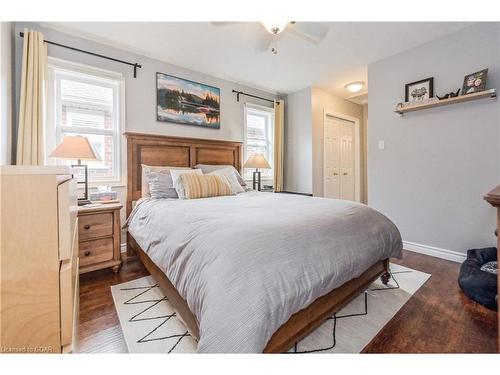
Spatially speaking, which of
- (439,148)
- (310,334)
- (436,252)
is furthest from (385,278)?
(439,148)

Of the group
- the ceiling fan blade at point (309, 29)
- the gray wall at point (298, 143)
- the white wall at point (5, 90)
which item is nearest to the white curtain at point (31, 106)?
the white wall at point (5, 90)

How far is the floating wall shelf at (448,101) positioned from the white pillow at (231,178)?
2.24 meters

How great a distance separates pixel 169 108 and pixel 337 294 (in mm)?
2949

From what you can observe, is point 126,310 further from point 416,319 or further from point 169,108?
point 169,108

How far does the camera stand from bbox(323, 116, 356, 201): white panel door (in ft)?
14.5

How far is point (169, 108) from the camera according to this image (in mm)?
3105

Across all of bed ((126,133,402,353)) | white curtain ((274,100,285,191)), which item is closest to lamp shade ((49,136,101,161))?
bed ((126,133,402,353))

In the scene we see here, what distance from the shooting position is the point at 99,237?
2.09 meters

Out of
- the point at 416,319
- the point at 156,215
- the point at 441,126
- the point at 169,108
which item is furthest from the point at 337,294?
the point at 169,108

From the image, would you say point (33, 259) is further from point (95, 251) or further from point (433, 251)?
point (433, 251)

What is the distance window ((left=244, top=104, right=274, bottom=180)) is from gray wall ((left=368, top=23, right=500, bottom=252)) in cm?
175

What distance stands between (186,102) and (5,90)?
1.83m

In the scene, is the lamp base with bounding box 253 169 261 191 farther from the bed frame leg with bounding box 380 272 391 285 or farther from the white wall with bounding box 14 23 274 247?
the bed frame leg with bounding box 380 272 391 285

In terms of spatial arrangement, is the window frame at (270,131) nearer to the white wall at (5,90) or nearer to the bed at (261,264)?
the bed at (261,264)
